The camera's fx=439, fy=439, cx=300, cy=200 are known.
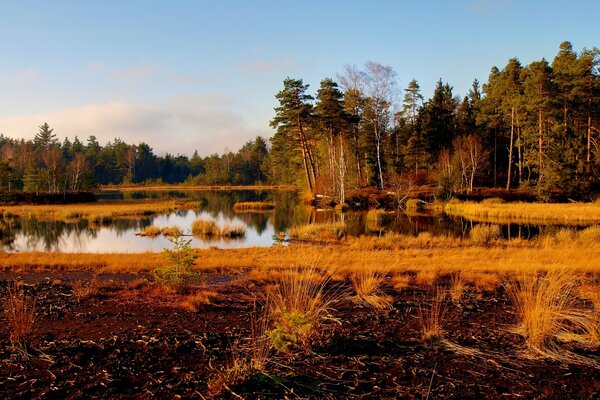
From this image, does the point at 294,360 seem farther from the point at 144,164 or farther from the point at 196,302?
the point at 144,164

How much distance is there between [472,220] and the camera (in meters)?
31.1

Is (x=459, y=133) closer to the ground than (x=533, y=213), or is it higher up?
higher up

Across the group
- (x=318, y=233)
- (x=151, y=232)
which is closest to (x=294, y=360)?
(x=318, y=233)

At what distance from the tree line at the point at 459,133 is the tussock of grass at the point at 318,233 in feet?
43.9

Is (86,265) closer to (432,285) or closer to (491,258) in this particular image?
(432,285)

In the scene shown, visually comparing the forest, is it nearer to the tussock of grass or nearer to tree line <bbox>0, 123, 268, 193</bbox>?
the tussock of grass

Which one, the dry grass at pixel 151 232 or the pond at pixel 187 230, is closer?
the pond at pixel 187 230

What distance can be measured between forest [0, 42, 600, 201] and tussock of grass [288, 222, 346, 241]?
1352 cm

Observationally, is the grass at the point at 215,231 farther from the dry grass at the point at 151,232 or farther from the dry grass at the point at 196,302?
the dry grass at the point at 196,302

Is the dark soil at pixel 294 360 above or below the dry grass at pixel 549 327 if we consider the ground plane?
below

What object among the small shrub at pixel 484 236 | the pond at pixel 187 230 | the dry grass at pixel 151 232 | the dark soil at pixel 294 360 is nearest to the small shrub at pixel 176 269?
the dark soil at pixel 294 360

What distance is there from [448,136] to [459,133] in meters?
1.93

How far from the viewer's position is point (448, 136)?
57312mm

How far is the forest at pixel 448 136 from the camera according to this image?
4084cm
